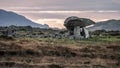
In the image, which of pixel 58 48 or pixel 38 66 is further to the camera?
pixel 58 48

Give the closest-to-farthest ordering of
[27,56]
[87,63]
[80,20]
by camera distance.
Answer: [87,63] < [27,56] < [80,20]

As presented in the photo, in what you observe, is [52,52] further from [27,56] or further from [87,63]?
[87,63]

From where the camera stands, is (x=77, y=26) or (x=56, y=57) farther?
(x=77, y=26)

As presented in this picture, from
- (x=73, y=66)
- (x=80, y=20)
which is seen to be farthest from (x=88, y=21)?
(x=73, y=66)

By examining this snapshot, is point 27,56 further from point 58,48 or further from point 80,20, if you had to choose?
point 80,20

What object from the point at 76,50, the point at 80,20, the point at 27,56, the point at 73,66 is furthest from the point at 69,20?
the point at 73,66

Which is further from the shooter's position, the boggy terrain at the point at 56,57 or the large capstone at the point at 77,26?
A: the large capstone at the point at 77,26

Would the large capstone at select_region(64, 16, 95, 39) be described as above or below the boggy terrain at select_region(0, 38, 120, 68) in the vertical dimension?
below

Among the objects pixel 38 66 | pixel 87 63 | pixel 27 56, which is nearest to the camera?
pixel 38 66

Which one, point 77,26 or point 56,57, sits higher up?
point 56,57

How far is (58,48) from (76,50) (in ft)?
7.33

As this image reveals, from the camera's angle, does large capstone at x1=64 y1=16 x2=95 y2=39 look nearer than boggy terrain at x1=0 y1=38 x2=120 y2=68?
No

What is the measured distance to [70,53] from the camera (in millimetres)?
42781

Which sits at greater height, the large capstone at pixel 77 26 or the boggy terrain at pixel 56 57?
the boggy terrain at pixel 56 57
